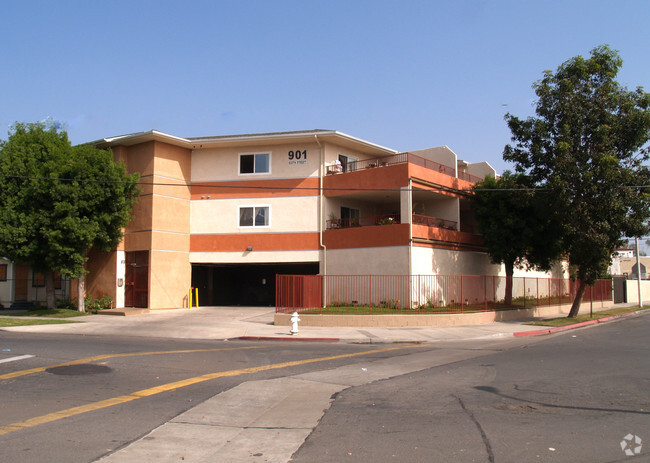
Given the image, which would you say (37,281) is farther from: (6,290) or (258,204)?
(258,204)

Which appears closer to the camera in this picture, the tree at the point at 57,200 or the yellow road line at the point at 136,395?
the yellow road line at the point at 136,395

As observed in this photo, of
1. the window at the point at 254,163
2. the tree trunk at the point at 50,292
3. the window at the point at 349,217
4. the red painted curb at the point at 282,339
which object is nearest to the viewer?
the red painted curb at the point at 282,339

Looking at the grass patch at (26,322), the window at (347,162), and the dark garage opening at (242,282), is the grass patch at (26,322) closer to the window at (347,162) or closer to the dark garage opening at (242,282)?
the dark garage opening at (242,282)

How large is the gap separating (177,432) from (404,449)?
2.87 metres

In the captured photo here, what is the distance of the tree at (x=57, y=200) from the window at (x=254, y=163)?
19.2 feet

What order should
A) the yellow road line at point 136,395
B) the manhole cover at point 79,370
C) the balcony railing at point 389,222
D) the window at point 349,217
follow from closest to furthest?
the yellow road line at point 136,395, the manhole cover at point 79,370, the balcony railing at point 389,222, the window at point 349,217

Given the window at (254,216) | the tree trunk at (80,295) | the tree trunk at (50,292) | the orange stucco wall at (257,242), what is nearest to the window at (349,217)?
the orange stucco wall at (257,242)

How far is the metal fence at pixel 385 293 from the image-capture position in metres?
23.6

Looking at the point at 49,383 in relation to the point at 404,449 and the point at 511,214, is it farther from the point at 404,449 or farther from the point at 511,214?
the point at 511,214

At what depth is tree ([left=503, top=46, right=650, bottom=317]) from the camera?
23.3 meters

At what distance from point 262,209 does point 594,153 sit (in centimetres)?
1668

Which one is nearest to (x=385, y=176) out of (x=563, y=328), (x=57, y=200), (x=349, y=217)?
(x=349, y=217)

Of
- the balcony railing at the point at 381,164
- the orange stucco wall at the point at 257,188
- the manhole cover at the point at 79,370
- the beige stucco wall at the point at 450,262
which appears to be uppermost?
the balcony railing at the point at 381,164

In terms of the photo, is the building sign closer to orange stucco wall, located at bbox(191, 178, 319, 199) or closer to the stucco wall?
orange stucco wall, located at bbox(191, 178, 319, 199)
